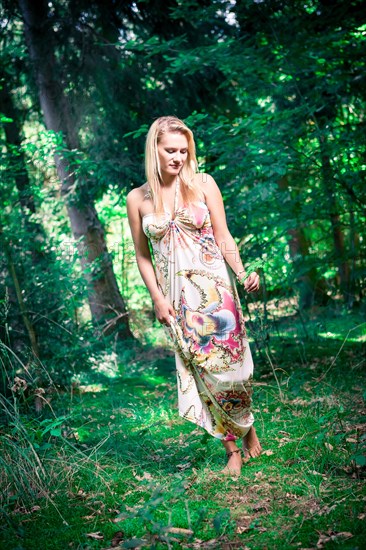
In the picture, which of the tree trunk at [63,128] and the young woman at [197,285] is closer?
the young woman at [197,285]

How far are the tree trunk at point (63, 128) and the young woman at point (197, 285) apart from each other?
4.78m

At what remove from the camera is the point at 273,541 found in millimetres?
2787

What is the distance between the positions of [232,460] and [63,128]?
658 cm

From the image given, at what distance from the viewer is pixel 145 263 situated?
4078 millimetres

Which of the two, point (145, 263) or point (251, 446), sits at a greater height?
point (145, 263)

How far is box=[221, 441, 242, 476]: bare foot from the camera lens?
3.74m

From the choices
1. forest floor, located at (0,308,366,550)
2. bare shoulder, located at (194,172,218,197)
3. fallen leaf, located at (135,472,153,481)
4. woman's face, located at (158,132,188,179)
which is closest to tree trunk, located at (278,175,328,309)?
forest floor, located at (0,308,366,550)

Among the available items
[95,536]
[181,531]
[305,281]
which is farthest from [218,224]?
[305,281]

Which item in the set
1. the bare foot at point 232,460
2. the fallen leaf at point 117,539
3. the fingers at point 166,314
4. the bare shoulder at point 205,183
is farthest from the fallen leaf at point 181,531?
the bare shoulder at point 205,183

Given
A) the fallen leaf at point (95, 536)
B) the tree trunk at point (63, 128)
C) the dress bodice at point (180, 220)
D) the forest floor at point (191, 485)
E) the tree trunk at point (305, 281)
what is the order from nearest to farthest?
the forest floor at point (191, 485) < the fallen leaf at point (95, 536) < the dress bodice at point (180, 220) < the tree trunk at point (63, 128) < the tree trunk at point (305, 281)

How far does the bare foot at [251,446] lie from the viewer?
4031 millimetres

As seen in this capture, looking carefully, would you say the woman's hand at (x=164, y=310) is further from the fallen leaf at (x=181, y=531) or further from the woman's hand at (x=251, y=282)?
the fallen leaf at (x=181, y=531)

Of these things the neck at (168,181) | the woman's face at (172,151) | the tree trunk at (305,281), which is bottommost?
the tree trunk at (305,281)

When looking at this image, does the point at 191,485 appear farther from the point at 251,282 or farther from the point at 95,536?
the point at 251,282
